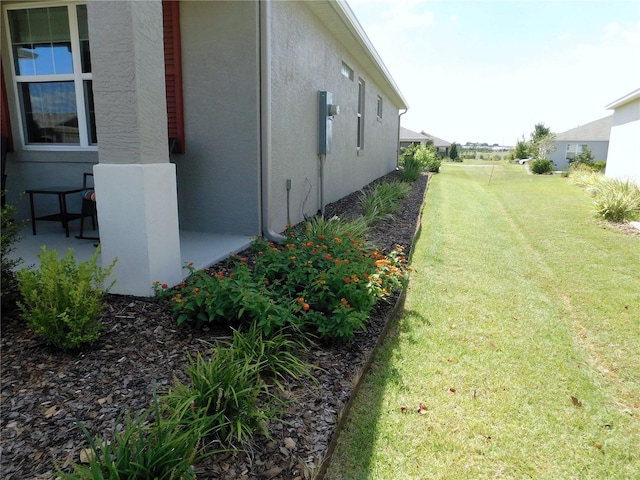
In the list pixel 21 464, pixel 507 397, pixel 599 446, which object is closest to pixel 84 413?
pixel 21 464

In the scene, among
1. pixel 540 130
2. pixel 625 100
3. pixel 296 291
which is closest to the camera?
pixel 296 291

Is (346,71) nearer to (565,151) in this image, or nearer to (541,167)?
(541,167)

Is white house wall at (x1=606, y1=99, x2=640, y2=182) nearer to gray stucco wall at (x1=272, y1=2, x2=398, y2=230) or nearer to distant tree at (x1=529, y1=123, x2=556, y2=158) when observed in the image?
gray stucco wall at (x1=272, y1=2, x2=398, y2=230)

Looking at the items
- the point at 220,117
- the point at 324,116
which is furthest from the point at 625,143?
the point at 220,117

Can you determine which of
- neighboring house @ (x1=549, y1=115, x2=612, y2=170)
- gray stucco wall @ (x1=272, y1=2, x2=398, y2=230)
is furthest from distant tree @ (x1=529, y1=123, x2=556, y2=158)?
gray stucco wall @ (x1=272, y1=2, x2=398, y2=230)

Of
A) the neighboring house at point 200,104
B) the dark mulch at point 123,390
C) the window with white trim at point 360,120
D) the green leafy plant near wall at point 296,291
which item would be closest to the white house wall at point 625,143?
the window with white trim at point 360,120

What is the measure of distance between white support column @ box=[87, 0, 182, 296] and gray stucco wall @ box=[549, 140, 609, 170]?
43019 millimetres

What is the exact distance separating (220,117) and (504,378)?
427 cm

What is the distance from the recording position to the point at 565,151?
40688 millimetres

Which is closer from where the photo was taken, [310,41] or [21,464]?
[21,464]

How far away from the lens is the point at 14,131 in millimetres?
5738

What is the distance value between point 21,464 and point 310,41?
6.82 m

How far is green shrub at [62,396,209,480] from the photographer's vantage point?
165 cm

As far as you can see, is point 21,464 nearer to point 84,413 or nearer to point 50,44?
point 84,413
